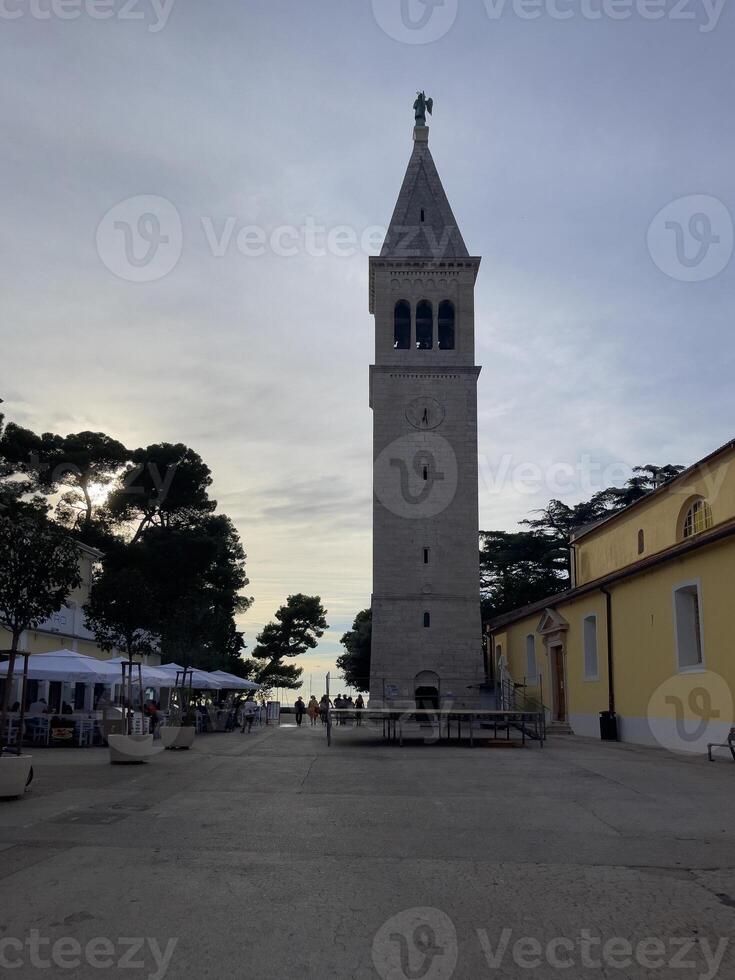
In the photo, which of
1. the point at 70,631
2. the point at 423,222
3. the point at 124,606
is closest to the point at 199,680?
the point at 70,631

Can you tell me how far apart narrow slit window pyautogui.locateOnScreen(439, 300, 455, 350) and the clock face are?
143 inches

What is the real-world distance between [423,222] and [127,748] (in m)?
38.8

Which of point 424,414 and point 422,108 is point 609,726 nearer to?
point 424,414

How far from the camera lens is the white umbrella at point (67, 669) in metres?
24.0

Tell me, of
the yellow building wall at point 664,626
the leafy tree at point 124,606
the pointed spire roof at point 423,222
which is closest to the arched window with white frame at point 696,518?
the yellow building wall at point 664,626

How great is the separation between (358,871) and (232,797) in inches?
215

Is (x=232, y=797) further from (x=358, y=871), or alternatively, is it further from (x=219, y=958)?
(x=219, y=958)

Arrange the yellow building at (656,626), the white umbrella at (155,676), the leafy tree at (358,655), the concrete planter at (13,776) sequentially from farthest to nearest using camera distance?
the leafy tree at (358,655)
the white umbrella at (155,676)
the yellow building at (656,626)
the concrete planter at (13,776)

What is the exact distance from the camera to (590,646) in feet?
97.3

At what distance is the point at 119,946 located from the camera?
617 cm

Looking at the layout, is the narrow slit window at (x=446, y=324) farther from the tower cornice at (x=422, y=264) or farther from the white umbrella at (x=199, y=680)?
the white umbrella at (x=199, y=680)

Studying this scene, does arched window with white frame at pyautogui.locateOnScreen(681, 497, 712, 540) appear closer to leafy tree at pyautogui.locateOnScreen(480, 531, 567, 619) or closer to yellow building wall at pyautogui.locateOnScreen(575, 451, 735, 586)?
yellow building wall at pyautogui.locateOnScreen(575, 451, 735, 586)

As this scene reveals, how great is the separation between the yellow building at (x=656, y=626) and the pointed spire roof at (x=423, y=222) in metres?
19.8

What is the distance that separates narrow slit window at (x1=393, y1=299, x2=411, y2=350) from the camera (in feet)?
160
